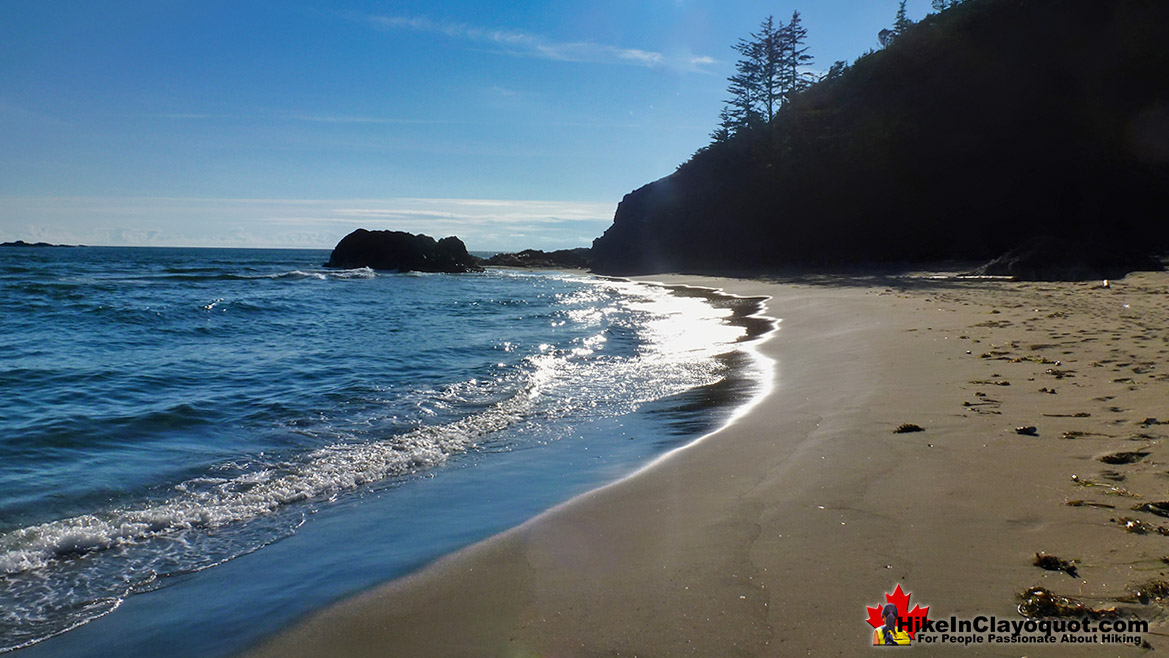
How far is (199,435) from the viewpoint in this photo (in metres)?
6.63

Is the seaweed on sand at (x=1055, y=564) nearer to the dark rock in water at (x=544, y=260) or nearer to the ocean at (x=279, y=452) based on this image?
the ocean at (x=279, y=452)

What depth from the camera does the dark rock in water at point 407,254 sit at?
170 feet

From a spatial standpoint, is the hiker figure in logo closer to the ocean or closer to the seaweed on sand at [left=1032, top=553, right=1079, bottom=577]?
the seaweed on sand at [left=1032, top=553, right=1079, bottom=577]

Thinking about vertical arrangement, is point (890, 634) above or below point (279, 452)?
above

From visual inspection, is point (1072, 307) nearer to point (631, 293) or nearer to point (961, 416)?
point (961, 416)

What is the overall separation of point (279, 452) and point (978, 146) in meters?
32.1

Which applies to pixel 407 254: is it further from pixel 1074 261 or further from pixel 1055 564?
pixel 1055 564

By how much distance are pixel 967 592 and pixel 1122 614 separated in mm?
476

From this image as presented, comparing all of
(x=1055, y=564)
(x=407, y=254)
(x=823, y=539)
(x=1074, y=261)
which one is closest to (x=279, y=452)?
(x=823, y=539)

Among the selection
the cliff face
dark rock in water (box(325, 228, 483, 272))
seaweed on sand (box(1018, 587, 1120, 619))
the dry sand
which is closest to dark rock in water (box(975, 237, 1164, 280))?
the cliff face

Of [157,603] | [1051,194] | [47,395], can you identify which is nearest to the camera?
[157,603]

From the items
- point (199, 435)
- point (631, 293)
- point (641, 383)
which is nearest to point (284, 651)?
point (199, 435)

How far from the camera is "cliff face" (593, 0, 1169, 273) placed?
25578mm

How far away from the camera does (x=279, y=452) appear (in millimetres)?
6035
